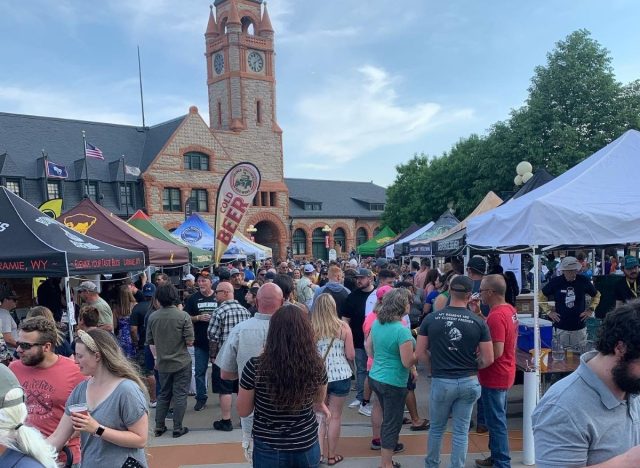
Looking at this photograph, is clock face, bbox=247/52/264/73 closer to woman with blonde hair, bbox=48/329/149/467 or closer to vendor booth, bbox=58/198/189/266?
vendor booth, bbox=58/198/189/266

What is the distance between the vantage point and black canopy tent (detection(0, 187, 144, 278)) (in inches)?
237

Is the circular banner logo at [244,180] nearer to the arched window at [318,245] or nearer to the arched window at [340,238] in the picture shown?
the arched window at [318,245]

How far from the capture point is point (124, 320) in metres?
7.62

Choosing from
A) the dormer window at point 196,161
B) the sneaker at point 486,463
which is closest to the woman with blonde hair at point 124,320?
the sneaker at point 486,463

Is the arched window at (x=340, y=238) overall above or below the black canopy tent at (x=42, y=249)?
below

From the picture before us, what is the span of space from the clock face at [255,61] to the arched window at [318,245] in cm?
1609

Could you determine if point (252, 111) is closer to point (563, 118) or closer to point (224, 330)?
point (563, 118)

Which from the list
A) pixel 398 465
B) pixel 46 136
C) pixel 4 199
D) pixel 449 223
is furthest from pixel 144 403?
pixel 46 136

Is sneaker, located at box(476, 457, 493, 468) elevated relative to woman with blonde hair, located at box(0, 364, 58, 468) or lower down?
lower down

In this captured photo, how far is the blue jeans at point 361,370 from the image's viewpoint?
635 centimetres

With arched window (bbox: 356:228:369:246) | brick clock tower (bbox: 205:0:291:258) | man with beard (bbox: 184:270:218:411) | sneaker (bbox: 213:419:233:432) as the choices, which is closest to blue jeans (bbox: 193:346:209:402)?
man with beard (bbox: 184:270:218:411)

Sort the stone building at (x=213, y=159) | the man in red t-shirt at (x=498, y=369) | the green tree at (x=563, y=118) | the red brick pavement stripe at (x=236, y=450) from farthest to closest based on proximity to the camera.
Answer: the stone building at (x=213, y=159) → the green tree at (x=563, y=118) → the red brick pavement stripe at (x=236, y=450) → the man in red t-shirt at (x=498, y=369)

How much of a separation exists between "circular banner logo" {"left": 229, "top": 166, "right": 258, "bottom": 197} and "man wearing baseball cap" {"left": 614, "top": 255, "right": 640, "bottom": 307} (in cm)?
752

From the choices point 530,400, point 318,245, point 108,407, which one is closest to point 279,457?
point 108,407
